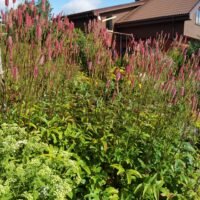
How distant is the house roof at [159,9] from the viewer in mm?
22616

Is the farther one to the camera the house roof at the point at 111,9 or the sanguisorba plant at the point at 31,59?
the house roof at the point at 111,9

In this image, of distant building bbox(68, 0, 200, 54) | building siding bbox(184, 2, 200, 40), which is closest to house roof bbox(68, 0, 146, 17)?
distant building bbox(68, 0, 200, 54)

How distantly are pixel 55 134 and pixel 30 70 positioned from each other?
744 millimetres

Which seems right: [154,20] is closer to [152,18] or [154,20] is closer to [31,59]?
[152,18]

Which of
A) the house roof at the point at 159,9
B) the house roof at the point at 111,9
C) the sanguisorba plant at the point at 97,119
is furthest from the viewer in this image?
the house roof at the point at 159,9

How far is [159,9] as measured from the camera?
80.9 ft

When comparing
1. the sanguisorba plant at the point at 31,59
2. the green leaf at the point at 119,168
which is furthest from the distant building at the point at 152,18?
the green leaf at the point at 119,168

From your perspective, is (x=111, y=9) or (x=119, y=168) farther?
(x=111, y=9)

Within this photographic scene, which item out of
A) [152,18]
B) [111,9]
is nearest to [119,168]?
[152,18]

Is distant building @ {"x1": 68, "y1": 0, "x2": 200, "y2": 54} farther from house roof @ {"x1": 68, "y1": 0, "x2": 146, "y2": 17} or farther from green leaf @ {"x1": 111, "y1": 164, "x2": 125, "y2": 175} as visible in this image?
green leaf @ {"x1": 111, "y1": 164, "x2": 125, "y2": 175}

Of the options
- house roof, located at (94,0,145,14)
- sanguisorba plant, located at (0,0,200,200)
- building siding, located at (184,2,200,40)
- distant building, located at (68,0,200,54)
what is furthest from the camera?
house roof, located at (94,0,145,14)

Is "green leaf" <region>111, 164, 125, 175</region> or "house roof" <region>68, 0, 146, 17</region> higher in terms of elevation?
"house roof" <region>68, 0, 146, 17</region>

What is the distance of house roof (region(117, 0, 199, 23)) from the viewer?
22.6 metres

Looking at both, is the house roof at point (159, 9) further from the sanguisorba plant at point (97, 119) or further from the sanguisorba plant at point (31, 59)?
the sanguisorba plant at point (31, 59)
